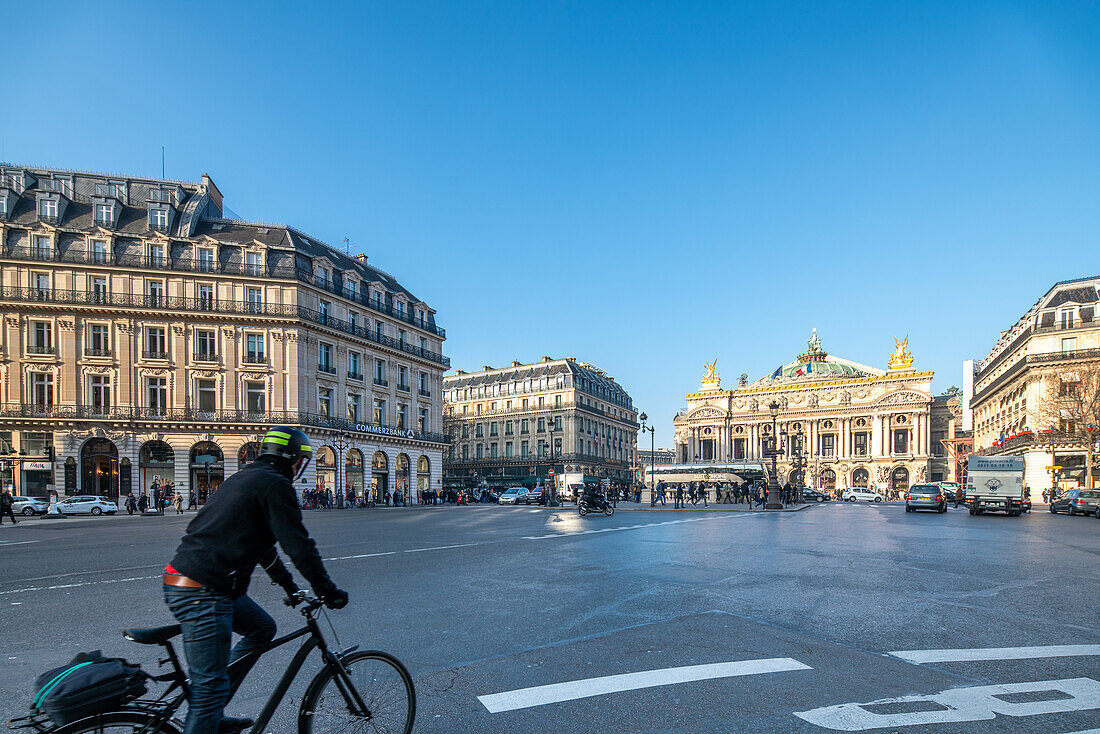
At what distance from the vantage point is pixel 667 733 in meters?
4.37

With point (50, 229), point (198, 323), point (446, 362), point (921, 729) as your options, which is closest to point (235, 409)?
point (198, 323)

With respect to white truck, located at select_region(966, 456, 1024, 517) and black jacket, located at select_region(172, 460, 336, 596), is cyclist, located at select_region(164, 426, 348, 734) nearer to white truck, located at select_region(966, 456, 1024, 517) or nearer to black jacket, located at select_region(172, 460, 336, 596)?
black jacket, located at select_region(172, 460, 336, 596)

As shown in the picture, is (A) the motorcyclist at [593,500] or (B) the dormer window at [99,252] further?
(B) the dormer window at [99,252]

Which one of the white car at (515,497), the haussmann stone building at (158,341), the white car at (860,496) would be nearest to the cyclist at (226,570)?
the haussmann stone building at (158,341)

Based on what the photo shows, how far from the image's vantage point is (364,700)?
3.88 meters

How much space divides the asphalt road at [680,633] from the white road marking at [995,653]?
3 centimetres

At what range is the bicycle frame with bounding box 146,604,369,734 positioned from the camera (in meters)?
3.39

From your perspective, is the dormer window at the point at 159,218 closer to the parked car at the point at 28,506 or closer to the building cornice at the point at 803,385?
the parked car at the point at 28,506

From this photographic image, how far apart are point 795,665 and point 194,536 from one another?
4.92m

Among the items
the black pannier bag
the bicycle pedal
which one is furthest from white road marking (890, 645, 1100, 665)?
the black pannier bag

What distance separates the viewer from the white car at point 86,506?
35.9 meters

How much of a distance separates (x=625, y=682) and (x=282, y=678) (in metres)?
2.83

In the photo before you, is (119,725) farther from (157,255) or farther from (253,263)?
(157,255)

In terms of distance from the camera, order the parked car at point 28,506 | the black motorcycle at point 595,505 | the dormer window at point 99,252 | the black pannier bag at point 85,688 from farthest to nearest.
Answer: the dormer window at point 99,252 < the parked car at point 28,506 < the black motorcycle at point 595,505 < the black pannier bag at point 85,688
